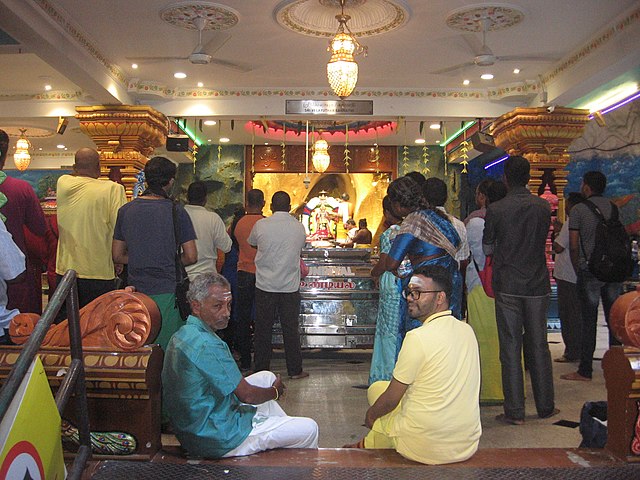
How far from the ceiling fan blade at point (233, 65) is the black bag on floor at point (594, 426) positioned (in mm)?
6021

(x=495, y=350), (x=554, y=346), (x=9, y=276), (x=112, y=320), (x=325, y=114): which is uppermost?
(x=325, y=114)

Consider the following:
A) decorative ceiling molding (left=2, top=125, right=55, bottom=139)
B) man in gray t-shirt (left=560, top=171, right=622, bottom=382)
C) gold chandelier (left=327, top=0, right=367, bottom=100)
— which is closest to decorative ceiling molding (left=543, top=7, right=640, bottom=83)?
man in gray t-shirt (left=560, top=171, right=622, bottom=382)

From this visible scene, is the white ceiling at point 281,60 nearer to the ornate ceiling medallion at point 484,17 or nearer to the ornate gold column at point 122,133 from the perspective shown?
the ornate ceiling medallion at point 484,17

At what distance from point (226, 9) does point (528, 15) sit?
297 centimetres

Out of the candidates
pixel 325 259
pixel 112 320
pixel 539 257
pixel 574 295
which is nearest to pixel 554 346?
pixel 574 295

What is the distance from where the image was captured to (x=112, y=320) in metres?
2.63

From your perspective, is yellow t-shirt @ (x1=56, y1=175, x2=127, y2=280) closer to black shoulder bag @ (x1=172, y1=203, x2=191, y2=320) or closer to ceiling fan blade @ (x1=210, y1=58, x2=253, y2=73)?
black shoulder bag @ (x1=172, y1=203, x2=191, y2=320)

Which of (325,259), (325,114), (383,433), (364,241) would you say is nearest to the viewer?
(383,433)

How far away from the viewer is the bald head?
3.83 metres

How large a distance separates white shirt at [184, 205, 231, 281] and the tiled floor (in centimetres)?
117

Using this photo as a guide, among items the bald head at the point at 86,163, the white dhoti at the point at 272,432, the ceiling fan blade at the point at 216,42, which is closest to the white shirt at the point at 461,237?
the white dhoti at the point at 272,432

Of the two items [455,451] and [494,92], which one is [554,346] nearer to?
[494,92]

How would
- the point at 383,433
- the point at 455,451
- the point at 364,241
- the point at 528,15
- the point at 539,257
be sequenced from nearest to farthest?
the point at 455,451 < the point at 383,433 < the point at 539,257 < the point at 528,15 < the point at 364,241

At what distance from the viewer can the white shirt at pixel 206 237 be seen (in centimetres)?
475
